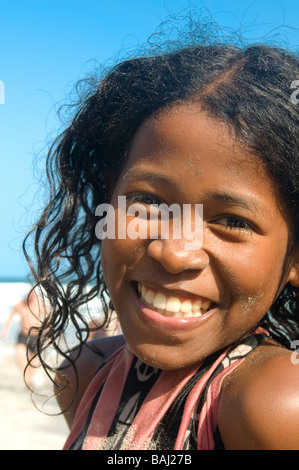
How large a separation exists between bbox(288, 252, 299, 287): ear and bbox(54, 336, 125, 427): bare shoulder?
0.86 m

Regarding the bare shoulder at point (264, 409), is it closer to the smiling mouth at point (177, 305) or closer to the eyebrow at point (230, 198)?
the smiling mouth at point (177, 305)

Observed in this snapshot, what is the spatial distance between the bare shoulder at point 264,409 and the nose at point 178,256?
1.11 ft

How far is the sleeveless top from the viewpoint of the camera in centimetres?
159

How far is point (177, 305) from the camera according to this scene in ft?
5.69

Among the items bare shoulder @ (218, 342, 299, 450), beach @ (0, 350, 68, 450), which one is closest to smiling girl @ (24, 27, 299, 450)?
bare shoulder @ (218, 342, 299, 450)

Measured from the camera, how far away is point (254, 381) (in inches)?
58.8

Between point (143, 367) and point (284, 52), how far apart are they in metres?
1.22

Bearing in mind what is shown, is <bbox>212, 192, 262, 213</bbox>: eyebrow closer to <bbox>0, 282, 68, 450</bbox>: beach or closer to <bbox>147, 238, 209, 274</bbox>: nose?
<bbox>147, 238, 209, 274</bbox>: nose

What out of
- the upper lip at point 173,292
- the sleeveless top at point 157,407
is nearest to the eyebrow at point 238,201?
the upper lip at point 173,292

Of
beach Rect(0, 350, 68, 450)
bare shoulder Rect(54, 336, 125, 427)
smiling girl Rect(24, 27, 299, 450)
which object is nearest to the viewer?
smiling girl Rect(24, 27, 299, 450)

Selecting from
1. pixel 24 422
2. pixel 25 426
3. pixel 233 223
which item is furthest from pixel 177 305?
pixel 24 422

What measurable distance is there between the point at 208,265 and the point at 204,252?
0.04 m

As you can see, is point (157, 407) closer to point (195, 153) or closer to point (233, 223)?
point (233, 223)

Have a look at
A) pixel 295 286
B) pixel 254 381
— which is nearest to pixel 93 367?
pixel 295 286
